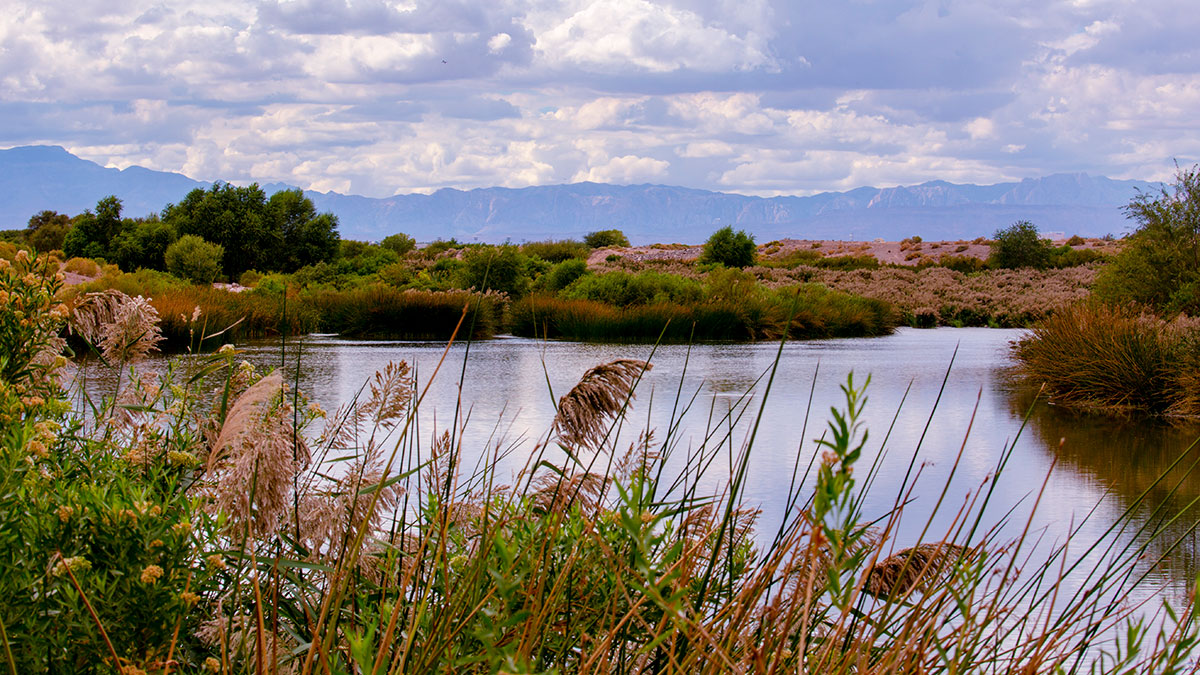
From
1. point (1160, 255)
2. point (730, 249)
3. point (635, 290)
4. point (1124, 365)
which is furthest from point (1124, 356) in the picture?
point (730, 249)

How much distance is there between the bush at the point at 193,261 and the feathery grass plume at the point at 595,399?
53.3 feet

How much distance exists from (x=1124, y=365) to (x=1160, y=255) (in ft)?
14.3

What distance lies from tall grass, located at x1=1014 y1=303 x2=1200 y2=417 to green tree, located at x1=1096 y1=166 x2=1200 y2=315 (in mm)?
3087

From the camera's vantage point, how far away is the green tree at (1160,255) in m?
10.4

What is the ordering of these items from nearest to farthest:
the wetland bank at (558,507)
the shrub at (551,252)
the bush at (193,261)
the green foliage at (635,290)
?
the wetland bank at (558,507)
the green foliage at (635,290)
the bush at (193,261)
the shrub at (551,252)

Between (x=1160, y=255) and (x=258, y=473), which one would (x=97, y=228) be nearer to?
(x=1160, y=255)

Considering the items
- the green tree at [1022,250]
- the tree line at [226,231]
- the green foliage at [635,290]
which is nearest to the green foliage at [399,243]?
the tree line at [226,231]

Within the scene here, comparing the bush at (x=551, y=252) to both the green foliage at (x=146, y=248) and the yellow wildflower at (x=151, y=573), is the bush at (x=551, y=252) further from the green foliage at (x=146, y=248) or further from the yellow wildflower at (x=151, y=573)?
the yellow wildflower at (x=151, y=573)

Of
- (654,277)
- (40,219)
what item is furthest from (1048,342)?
(40,219)

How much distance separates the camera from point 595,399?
1548 millimetres

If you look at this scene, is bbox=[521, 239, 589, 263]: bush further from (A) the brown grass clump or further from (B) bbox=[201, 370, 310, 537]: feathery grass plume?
(B) bbox=[201, 370, 310, 537]: feathery grass plume

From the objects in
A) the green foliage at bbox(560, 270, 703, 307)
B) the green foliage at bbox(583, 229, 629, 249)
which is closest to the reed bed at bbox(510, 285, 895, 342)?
the green foliage at bbox(560, 270, 703, 307)

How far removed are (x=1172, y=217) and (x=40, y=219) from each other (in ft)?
128

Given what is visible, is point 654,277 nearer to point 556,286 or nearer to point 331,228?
point 556,286
